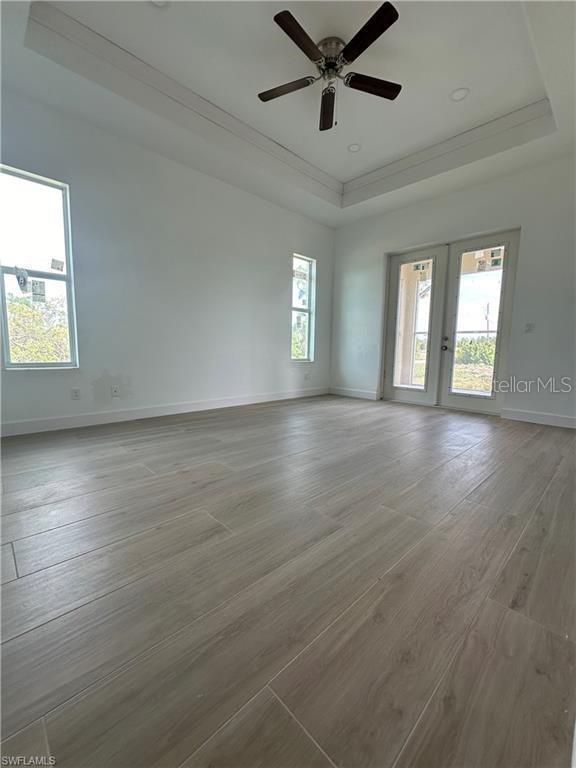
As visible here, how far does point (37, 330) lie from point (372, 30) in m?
3.48

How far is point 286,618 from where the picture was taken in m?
0.94

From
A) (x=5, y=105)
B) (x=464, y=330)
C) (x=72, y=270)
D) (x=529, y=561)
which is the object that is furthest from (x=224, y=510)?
(x=464, y=330)

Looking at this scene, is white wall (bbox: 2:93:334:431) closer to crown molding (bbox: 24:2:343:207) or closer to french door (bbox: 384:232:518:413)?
crown molding (bbox: 24:2:343:207)

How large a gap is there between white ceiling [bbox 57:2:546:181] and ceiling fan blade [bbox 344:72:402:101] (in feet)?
0.94

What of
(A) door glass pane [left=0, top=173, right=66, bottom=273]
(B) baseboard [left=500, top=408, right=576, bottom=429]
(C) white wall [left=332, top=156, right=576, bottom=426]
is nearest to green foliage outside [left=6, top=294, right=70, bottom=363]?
(A) door glass pane [left=0, top=173, right=66, bottom=273]

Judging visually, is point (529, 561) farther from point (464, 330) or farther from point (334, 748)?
point (464, 330)

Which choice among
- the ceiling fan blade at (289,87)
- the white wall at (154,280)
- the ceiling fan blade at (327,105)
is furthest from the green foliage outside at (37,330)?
the ceiling fan blade at (327,105)

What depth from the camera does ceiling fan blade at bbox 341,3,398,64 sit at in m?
1.85

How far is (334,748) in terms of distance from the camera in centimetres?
63

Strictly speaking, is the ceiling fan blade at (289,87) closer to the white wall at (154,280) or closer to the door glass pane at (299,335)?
the white wall at (154,280)

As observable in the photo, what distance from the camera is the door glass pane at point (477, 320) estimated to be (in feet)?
13.0

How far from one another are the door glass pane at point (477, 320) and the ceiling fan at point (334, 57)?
245 centimetres

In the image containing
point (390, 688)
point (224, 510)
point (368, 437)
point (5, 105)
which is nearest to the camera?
point (390, 688)

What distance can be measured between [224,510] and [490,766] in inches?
47.2
